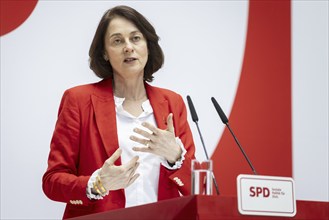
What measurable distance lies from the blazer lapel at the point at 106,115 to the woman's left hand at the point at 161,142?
207 mm

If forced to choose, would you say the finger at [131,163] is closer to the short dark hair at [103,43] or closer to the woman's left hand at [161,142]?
the woman's left hand at [161,142]

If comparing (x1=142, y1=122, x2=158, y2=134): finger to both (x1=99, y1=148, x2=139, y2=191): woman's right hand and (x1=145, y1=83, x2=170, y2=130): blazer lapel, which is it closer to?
(x1=99, y1=148, x2=139, y2=191): woman's right hand

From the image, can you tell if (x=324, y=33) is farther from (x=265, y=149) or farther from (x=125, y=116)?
(x=125, y=116)

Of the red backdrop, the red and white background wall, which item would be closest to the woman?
the red and white background wall

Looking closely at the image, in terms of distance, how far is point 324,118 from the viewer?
11.2ft

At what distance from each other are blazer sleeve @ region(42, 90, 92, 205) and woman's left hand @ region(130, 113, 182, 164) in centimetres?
23

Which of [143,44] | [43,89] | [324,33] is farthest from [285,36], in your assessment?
[43,89]

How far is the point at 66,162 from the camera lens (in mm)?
2408

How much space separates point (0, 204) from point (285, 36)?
1702 millimetres

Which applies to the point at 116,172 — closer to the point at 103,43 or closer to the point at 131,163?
the point at 131,163

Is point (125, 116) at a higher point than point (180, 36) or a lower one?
lower

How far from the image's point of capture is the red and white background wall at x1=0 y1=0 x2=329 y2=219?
9.46ft

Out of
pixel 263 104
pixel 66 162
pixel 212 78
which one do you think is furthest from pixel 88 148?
pixel 263 104

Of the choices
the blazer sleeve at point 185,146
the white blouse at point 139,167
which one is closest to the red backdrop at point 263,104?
the blazer sleeve at point 185,146
